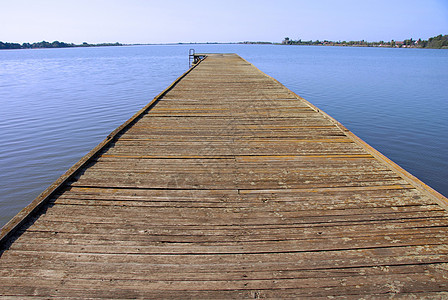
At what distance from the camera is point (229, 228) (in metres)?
2.63

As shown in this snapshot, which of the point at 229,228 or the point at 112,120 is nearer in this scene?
the point at 229,228

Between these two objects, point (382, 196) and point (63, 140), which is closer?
point (382, 196)

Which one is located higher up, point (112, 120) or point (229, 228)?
point (229, 228)

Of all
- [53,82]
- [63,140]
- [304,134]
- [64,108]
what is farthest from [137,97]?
[304,134]

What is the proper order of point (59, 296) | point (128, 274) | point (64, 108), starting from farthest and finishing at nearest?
1. point (64, 108)
2. point (128, 274)
3. point (59, 296)

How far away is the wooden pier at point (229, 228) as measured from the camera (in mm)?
2053

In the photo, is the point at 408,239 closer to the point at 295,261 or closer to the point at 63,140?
the point at 295,261

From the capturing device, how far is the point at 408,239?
8.11 ft

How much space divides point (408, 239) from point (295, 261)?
3.63 feet

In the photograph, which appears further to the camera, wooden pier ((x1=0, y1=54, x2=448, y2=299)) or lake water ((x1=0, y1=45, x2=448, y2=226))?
lake water ((x1=0, y1=45, x2=448, y2=226))

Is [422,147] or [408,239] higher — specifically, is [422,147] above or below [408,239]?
below

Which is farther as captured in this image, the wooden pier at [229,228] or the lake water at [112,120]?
the lake water at [112,120]

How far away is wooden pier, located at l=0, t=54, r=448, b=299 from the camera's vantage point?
205cm

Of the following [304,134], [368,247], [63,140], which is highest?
[304,134]
